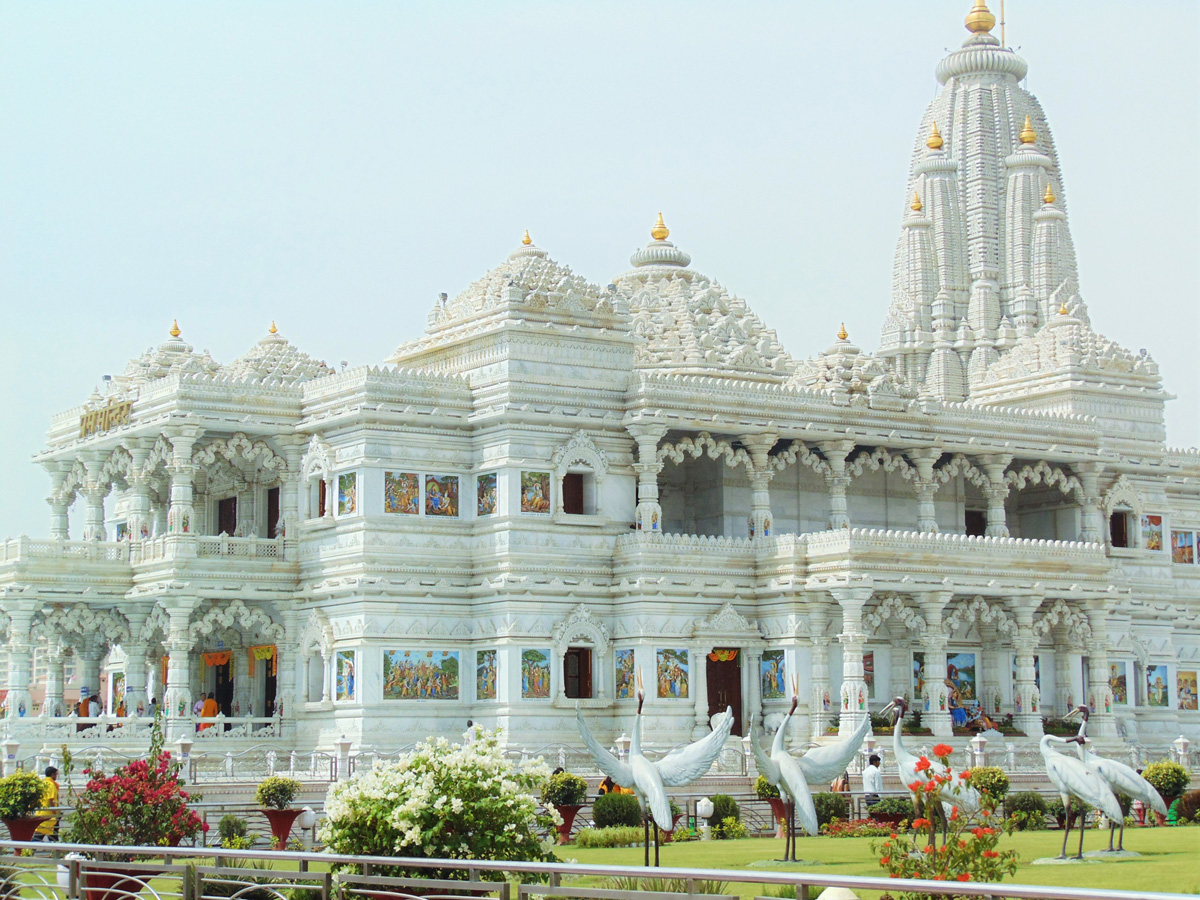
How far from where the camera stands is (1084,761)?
28484mm

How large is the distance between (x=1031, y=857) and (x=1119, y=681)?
27414 mm

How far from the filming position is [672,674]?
4759cm

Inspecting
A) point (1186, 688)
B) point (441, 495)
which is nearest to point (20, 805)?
point (441, 495)

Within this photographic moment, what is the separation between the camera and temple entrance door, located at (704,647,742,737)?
4875cm

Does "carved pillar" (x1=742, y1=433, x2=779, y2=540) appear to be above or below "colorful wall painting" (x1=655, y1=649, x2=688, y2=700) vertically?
above

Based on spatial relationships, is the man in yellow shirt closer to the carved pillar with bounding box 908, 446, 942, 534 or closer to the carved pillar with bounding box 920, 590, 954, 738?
the carved pillar with bounding box 920, 590, 954, 738

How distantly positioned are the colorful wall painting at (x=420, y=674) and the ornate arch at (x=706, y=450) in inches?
308

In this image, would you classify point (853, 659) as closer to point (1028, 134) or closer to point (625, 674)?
point (625, 674)

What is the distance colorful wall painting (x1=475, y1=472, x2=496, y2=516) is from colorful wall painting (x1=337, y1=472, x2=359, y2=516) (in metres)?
3.23

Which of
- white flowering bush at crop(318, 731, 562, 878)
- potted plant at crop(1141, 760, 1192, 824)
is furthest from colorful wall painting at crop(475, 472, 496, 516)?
white flowering bush at crop(318, 731, 562, 878)

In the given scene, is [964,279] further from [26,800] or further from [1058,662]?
[26,800]

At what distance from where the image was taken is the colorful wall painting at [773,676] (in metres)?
48.2

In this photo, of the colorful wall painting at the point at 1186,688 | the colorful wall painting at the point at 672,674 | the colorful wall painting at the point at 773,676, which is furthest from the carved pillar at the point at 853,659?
the colorful wall painting at the point at 1186,688

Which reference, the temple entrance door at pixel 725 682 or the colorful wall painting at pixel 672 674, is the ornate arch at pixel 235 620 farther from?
the temple entrance door at pixel 725 682
